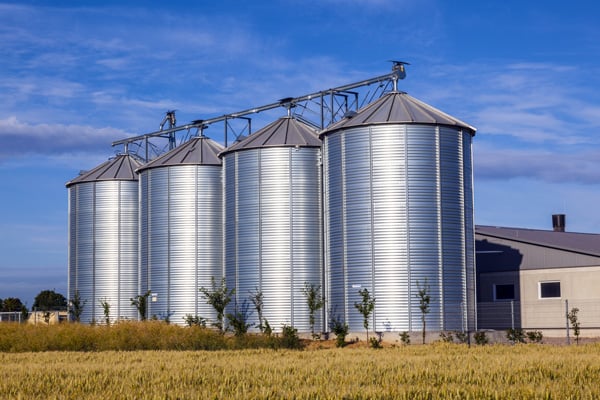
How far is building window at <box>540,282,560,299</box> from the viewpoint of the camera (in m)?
56.8

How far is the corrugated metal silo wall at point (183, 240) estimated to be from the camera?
5869cm

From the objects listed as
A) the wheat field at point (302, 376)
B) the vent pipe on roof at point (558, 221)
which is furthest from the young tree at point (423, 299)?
the vent pipe on roof at point (558, 221)

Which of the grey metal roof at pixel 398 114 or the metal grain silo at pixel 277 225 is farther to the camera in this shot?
the metal grain silo at pixel 277 225

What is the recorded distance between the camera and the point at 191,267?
58.9 meters

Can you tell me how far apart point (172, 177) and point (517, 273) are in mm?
23209

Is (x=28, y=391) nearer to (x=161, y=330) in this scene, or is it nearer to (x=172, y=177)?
(x=161, y=330)

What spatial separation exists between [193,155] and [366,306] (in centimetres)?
1883

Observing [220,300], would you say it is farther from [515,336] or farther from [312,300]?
[515,336]

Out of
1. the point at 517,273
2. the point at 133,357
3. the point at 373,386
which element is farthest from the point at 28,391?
the point at 517,273

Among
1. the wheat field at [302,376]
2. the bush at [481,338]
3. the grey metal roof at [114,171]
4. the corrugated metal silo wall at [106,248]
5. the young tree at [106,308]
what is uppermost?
the grey metal roof at [114,171]

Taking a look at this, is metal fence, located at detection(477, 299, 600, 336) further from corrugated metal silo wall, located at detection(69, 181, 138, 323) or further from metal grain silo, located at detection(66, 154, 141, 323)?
corrugated metal silo wall, located at detection(69, 181, 138, 323)

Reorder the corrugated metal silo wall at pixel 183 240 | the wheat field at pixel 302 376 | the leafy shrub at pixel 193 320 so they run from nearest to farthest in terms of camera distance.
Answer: the wheat field at pixel 302 376 < the leafy shrub at pixel 193 320 < the corrugated metal silo wall at pixel 183 240

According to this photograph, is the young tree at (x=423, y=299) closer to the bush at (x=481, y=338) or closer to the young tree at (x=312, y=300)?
the bush at (x=481, y=338)

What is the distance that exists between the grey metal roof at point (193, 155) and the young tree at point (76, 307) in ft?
37.1
